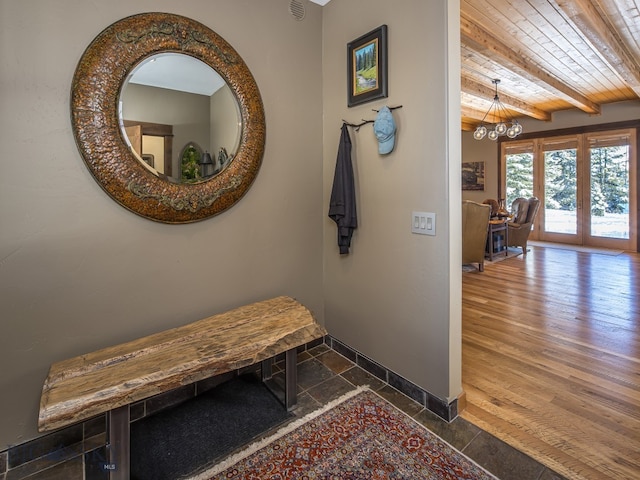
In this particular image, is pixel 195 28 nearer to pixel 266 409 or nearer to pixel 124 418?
pixel 124 418

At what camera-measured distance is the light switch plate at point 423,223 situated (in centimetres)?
189

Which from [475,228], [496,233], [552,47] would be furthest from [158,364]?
[496,233]

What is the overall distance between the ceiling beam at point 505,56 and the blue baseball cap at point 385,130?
207 centimetres

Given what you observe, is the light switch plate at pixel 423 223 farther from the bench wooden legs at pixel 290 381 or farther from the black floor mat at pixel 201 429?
the black floor mat at pixel 201 429

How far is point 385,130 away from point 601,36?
3155mm

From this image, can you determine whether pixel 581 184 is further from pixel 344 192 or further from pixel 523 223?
pixel 344 192

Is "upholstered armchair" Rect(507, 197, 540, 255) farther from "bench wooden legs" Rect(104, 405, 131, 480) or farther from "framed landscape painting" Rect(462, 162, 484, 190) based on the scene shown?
"bench wooden legs" Rect(104, 405, 131, 480)

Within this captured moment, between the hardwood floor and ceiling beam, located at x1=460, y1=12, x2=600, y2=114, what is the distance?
2742 mm

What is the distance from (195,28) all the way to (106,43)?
496mm

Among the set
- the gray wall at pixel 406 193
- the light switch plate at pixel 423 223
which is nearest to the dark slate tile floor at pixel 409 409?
the gray wall at pixel 406 193

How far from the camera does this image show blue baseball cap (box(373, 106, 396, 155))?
2037 millimetres

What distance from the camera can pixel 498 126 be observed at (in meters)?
5.91

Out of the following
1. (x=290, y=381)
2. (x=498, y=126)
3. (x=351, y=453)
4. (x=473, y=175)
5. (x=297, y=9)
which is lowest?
(x=351, y=453)

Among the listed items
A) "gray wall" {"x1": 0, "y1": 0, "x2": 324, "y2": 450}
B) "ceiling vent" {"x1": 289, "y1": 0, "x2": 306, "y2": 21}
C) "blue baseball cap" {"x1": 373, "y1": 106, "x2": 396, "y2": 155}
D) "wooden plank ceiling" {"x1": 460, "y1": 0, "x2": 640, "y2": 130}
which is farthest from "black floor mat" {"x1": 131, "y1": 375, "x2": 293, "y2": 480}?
"wooden plank ceiling" {"x1": 460, "y1": 0, "x2": 640, "y2": 130}
